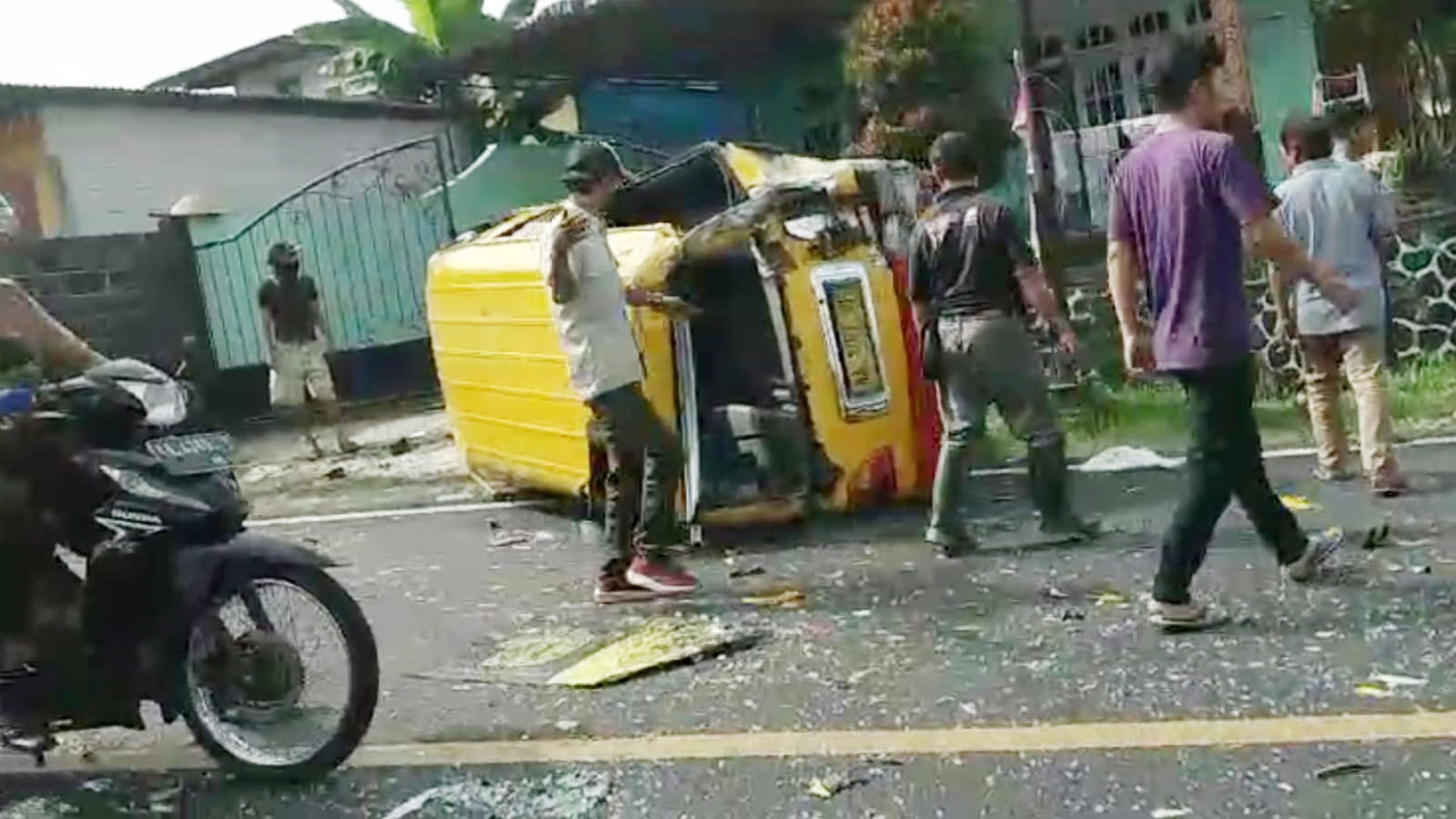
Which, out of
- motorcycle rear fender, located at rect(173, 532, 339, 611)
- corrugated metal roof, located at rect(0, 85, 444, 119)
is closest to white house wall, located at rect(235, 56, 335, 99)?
corrugated metal roof, located at rect(0, 85, 444, 119)

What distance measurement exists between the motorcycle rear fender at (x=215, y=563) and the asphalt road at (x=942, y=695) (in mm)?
553

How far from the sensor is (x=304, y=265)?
1650 cm

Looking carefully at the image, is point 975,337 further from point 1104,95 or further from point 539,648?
point 1104,95

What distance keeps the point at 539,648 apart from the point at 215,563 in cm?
167

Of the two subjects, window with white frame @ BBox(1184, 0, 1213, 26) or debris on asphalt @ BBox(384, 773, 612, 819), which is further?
window with white frame @ BBox(1184, 0, 1213, 26)

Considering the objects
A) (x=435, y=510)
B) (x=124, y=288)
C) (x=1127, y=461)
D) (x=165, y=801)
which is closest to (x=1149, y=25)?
(x=1127, y=461)

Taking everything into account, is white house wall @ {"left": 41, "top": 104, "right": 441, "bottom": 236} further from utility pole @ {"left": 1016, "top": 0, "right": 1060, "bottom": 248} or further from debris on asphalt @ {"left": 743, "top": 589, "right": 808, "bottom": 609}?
debris on asphalt @ {"left": 743, "top": 589, "right": 808, "bottom": 609}

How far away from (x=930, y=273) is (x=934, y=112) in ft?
23.9

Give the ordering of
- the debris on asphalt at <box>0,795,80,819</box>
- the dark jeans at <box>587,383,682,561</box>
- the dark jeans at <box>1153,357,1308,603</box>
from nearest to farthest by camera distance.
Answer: the debris on asphalt at <box>0,795,80,819</box>, the dark jeans at <box>1153,357,1308,603</box>, the dark jeans at <box>587,383,682,561</box>

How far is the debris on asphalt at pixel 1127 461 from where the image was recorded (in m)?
8.13

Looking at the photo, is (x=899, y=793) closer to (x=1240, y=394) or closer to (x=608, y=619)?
(x=1240, y=394)

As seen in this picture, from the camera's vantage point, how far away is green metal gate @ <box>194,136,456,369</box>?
1630 centimetres

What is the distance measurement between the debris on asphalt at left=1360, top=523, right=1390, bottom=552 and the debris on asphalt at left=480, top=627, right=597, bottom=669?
262 cm

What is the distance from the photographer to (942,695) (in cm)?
481
